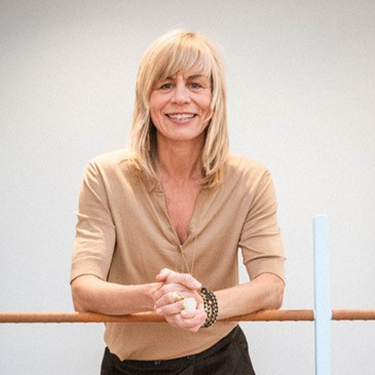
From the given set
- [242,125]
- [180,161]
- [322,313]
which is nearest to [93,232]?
[180,161]

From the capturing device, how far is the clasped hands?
1406mm

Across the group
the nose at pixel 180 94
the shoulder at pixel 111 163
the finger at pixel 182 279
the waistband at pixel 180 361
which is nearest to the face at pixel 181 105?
the nose at pixel 180 94

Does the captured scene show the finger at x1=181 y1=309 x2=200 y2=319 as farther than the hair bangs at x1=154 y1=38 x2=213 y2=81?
No

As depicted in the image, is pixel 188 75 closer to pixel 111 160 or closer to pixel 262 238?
pixel 111 160

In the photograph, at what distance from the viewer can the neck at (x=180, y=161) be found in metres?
1.68

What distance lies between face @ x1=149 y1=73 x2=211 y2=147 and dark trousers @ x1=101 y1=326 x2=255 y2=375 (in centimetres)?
47

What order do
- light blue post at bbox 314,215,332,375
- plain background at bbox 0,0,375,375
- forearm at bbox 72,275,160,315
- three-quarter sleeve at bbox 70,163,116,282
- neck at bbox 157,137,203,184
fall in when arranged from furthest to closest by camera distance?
plain background at bbox 0,0,375,375
neck at bbox 157,137,203,184
three-quarter sleeve at bbox 70,163,116,282
forearm at bbox 72,275,160,315
light blue post at bbox 314,215,332,375

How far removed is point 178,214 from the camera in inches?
65.4

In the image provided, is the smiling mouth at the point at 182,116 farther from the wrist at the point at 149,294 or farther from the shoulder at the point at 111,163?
the wrist at the point at 149,294

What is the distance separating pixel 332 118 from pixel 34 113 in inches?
42.6

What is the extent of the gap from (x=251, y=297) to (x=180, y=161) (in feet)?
1.16

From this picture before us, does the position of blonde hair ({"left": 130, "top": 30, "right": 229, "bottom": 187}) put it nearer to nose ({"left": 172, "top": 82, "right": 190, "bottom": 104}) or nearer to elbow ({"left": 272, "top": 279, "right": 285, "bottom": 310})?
nose ({"left": 172, "top": 82, "right": 190, "bottom": 104})

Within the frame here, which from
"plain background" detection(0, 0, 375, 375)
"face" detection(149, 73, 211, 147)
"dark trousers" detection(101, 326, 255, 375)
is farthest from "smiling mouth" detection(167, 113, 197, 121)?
"plain background" detection(0, 0, 375, 375)

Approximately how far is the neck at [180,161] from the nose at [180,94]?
12 centimetres
